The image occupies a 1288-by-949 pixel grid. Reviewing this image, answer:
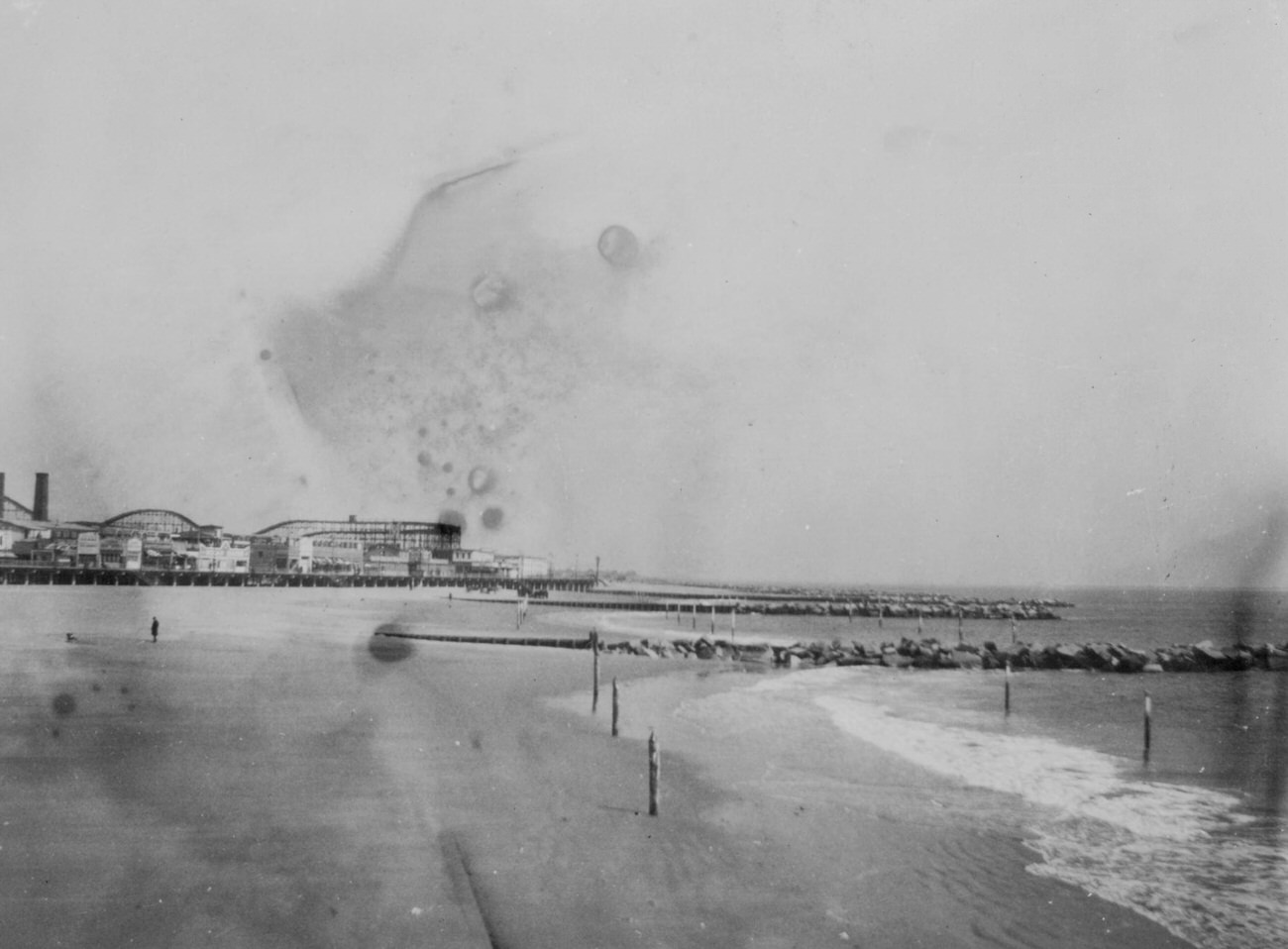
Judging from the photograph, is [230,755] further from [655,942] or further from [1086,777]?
[1086,777]

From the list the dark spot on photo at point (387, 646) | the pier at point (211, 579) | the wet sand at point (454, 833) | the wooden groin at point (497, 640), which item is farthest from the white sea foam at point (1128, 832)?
the pier at point (211, 579)

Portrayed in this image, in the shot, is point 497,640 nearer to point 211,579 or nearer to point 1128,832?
point 1128,832

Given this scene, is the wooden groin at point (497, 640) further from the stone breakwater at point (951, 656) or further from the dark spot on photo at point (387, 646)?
the stone breakwater at point (951, 656)

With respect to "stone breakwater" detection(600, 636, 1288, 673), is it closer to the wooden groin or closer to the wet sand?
the wooden groin

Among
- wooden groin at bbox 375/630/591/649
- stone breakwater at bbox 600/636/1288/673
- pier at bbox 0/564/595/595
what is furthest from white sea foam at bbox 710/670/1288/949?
pier at bbox 0/564/595/595

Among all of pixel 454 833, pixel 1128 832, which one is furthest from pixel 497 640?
pixel 1128 832

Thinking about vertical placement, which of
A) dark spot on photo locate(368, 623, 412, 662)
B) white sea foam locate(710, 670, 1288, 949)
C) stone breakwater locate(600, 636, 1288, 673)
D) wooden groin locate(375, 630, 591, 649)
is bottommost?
stone breakwater locate(600, 636, 1288, 673)

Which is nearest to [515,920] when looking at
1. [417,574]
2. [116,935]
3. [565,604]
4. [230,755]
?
[116,935]
